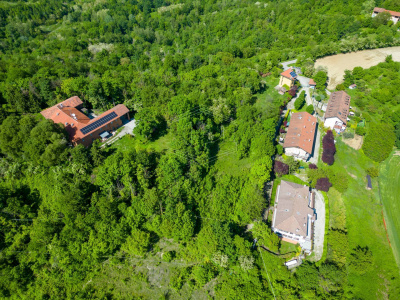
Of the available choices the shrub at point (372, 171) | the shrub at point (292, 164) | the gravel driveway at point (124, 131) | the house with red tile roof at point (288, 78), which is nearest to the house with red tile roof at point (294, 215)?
the shrub at point (292, 164)

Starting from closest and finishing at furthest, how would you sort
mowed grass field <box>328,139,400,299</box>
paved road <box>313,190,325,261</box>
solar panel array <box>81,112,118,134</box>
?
mowed grass field <box>328,139,400,299</box> → paved road <box>313,190,325,261</box> → solar panel array <box>81,112,118,134</box>

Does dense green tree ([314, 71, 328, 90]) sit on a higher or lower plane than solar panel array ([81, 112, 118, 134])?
lower

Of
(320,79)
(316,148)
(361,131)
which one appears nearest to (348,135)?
(361,131)

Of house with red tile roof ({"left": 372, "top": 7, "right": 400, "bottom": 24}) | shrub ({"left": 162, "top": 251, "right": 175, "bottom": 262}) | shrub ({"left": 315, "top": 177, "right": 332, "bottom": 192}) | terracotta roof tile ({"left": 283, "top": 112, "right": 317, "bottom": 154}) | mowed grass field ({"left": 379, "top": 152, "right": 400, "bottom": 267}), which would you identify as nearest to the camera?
shrub ({"left": 162, "top": 251, "right": 175, "bottom": 262})

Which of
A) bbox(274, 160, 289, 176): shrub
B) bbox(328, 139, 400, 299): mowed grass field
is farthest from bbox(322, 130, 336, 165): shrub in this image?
bbox(274, 160, 289, 176): shrub

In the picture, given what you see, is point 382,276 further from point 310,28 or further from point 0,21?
point 0,21

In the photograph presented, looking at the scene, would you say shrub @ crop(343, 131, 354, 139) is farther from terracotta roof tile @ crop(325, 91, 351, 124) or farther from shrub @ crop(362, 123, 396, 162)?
terracotta roof tile @ crop(325, 91, 351, 124)
